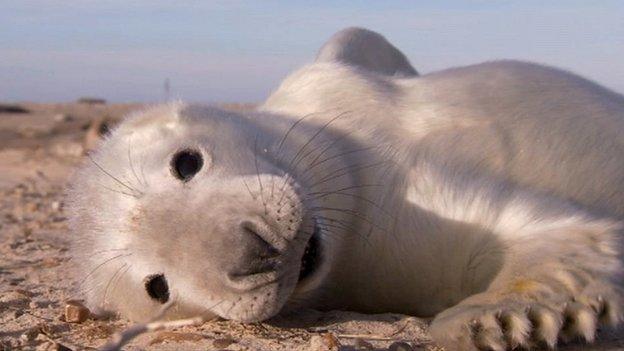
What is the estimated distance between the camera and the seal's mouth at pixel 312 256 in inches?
124

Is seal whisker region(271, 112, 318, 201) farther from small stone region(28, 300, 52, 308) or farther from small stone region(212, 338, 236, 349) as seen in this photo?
small stone region(28, 300, 52, 308)

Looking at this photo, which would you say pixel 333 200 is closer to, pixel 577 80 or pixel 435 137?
pixel 435 137

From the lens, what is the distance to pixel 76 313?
137 inches

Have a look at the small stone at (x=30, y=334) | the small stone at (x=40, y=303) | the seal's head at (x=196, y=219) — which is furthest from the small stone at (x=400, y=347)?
the small stone at (x=40, y=303)

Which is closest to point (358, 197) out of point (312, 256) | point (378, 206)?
point (378, 206)

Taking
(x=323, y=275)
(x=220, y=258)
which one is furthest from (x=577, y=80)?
(x=220, y=258)

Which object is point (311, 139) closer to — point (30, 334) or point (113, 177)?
point (113, 177)

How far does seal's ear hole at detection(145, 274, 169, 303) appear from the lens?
3228 millimetres

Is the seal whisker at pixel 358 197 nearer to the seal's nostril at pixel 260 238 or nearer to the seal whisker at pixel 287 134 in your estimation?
the seal whisker at pixel 287 134

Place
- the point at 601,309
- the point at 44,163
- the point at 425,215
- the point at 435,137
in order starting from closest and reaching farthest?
the point at 601,309 < the point at 425,215 < the point at 435,137 < the point at 44,163

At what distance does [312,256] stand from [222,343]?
414 millimetres

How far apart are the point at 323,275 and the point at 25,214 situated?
435 cm

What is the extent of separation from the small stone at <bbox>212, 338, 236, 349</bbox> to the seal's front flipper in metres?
1.88

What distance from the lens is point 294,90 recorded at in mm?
4223
